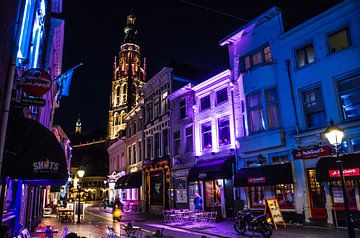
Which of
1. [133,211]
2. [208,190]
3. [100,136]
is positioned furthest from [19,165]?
[100,136]

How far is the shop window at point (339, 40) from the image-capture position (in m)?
16.7

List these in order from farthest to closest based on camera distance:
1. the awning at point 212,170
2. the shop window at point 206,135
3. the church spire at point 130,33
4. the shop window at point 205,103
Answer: the church spire at point 130,33 < the shop window at point 205,103 < the shop window at point 206,135 < the awning at point 212,170

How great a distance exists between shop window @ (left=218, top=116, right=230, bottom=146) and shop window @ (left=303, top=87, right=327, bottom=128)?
641 cm

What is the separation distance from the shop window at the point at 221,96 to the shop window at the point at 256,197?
6.94m

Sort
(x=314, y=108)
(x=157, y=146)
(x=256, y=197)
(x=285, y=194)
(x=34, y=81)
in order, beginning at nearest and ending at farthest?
(x=34, y=81) < (x=314, y=108) < (x=285, y=194) < (x=256, y=197) < (x=157, y=146)

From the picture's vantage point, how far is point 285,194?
61.0 ft

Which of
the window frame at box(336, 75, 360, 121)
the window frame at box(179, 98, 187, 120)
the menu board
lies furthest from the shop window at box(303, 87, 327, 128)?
the window frame at box(179, 98, 187, 120)

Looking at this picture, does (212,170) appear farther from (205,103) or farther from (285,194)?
(205,103)

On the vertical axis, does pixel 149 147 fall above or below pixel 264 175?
above

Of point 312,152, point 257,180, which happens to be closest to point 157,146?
point 257,180

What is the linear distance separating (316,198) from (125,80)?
10153 centimetres

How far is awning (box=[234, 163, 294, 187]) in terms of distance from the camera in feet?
58.5

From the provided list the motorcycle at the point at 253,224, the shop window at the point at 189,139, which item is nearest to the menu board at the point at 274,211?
the motorcycle at the point at 253,224

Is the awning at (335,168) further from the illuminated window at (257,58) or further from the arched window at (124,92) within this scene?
the arched window at (124,92)
